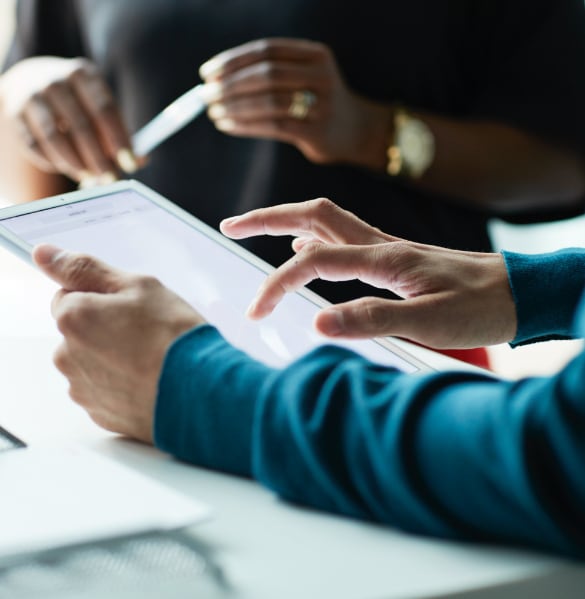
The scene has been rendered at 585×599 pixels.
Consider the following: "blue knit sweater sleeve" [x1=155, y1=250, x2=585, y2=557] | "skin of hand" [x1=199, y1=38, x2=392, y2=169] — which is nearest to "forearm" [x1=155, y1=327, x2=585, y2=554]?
Answer: "blue knit sweater sleeve" [x1=155, y1=250, x2=585, y2=557]

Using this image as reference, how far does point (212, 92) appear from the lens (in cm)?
94

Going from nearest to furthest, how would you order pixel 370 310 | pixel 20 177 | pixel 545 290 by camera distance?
pixel 370 310
pixel 545 290
pixel 20 177

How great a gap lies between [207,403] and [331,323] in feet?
0.24

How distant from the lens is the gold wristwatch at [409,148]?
0.96 metres

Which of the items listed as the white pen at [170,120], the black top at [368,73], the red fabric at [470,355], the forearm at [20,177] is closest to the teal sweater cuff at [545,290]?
the red fabric at [470,355]

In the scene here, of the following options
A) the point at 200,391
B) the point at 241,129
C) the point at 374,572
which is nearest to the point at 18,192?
the point at 241,129

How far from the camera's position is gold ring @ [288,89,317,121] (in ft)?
3.10

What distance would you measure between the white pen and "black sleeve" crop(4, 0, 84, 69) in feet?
0.70

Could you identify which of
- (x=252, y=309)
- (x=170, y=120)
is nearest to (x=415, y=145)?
(x=170, y=120)

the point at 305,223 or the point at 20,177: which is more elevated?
the point at 305,223

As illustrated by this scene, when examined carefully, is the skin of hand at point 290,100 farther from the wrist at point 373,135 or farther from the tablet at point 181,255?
the tablet at point 181,255

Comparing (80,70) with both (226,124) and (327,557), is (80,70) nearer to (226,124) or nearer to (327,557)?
(226,124)

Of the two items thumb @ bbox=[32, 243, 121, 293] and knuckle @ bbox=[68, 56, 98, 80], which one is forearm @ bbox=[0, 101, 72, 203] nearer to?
knuckle @ bbox=[68, 56, 98, 80]

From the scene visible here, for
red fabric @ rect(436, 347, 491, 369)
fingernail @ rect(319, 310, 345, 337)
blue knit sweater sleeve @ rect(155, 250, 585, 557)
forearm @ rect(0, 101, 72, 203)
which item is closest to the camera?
blue knit sweater sleeve @ rect(155, 250, 585, 557)
